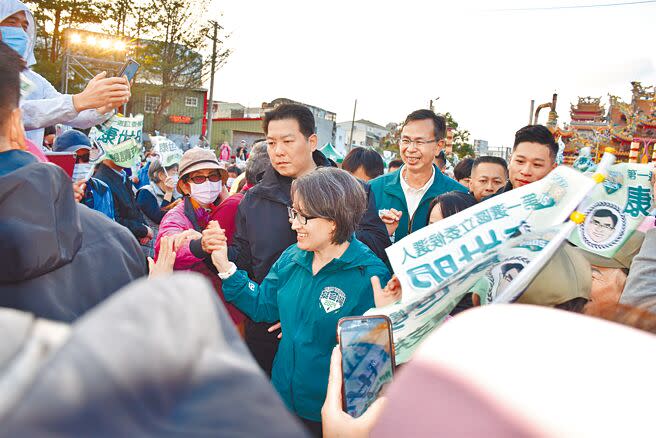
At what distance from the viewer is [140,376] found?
0.40 m

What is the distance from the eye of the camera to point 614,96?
3341 cm

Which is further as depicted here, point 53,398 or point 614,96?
point 614,96

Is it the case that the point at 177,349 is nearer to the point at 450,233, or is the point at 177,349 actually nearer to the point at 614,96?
the point at 450,233

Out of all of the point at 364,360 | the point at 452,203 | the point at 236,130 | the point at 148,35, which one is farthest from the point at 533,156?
the point at 236,130

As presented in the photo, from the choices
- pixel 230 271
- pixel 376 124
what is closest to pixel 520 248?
pixel 230 271

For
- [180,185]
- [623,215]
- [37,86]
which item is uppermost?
[37,86]

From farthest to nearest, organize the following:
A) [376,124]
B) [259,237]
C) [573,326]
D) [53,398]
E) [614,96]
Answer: [376,124] < [614,96] < [259,237] < [573,326] < [53,398]

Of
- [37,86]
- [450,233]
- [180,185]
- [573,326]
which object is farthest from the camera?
[180,185]

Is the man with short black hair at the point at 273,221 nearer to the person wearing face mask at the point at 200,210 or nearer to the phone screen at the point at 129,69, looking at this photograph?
the person wearing face mask at the point at 200,210

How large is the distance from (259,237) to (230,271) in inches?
20.8

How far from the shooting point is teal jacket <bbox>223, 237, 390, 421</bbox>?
2.23 meters

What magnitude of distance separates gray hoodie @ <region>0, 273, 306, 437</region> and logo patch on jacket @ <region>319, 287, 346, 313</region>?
180cm

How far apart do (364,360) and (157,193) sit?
578 centimetres

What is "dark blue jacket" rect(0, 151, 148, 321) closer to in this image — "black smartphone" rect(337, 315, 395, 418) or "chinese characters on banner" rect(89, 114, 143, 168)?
"black smartphone" rect(337, 315, 395, 418)
